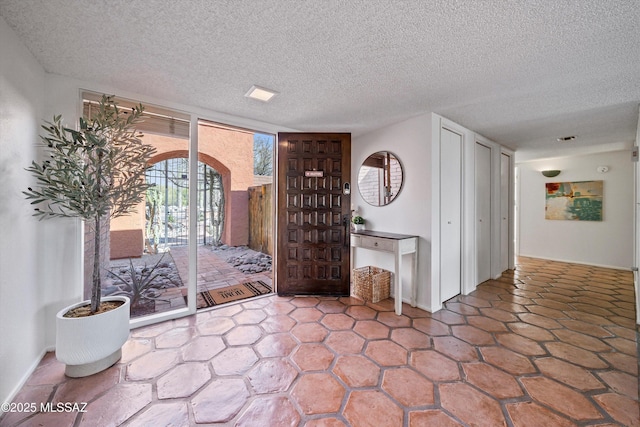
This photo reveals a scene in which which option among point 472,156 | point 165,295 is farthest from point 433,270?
point 165,295

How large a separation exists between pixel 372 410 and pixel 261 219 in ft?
17.9

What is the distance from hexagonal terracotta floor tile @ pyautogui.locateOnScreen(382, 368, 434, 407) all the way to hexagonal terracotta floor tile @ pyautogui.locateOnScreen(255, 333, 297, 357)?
0.81 metres

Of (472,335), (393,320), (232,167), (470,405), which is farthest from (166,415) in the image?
(232,167)

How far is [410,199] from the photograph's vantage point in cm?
300

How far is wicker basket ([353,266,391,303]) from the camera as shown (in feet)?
10.1

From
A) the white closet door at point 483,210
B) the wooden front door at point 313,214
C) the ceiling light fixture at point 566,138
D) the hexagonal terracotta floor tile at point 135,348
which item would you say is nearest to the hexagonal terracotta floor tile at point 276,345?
the hexagonal terracotta floor tile at point 135,348

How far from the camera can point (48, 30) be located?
156 centimetres

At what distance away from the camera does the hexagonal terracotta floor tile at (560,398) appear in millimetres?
1418

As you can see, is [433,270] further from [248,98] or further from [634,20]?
[248,98]

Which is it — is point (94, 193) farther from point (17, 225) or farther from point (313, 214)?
point (313, 214)

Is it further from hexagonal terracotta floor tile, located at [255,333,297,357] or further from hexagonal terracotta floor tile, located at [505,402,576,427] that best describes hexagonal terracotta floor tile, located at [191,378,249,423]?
hexagonal terracotta floor tile, located at [505,402,576,427]

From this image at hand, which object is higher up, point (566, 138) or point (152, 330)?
point (566, 138)

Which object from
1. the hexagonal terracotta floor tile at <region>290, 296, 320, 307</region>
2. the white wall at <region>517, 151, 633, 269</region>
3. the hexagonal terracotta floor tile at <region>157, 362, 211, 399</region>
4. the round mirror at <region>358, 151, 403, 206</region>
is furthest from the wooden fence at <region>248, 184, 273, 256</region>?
the white wall at <region>517, 151, 633, 269</region>

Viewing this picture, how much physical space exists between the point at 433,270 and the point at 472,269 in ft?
3.69
